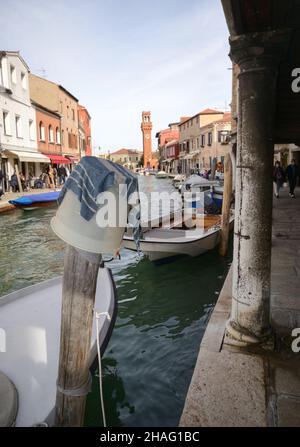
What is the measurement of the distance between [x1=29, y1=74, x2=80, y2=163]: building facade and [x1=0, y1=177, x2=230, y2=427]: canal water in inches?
851

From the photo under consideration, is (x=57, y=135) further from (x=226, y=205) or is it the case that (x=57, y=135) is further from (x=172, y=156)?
(x=172, y=156)

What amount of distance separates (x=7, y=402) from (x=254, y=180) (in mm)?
2721

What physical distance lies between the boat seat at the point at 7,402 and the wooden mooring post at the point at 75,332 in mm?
369

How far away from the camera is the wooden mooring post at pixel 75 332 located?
2.15 metres

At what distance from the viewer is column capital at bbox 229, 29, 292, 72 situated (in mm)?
2706

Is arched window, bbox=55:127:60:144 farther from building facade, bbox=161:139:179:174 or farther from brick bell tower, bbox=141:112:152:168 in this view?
brick bell tower, bbox=141:112:152:168

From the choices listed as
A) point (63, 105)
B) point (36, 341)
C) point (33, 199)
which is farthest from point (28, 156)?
point (36, 341)

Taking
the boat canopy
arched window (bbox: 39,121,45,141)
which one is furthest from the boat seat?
arched window (bbox: 39,121,45,141)

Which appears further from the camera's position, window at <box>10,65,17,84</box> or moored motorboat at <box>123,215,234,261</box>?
window at <box>10,65,17,84</box>

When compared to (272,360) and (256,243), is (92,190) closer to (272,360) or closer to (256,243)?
(256,243)

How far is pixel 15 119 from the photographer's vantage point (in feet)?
70.3

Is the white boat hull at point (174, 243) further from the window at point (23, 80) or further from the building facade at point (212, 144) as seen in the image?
the building facade at point (212, 144)

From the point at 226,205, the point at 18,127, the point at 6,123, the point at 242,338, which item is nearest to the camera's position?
the point at 242,338
